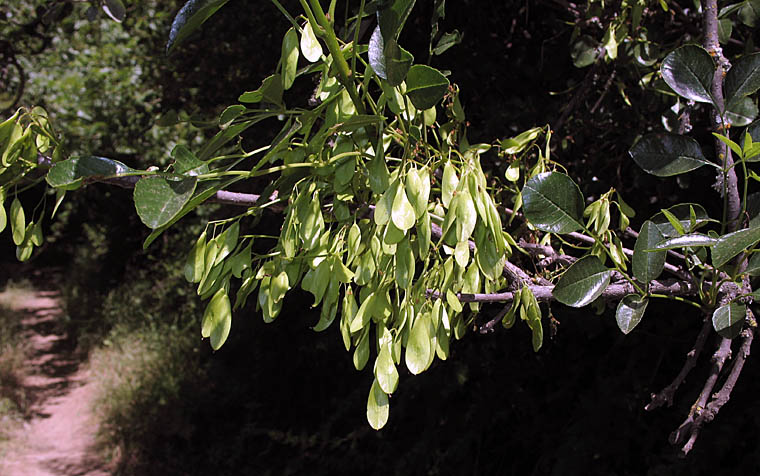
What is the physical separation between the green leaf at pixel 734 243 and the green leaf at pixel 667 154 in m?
0.16

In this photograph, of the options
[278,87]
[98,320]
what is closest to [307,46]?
[278,87]

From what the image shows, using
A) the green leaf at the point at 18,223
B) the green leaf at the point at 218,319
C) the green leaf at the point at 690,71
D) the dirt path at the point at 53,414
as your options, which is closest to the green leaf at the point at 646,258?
the green leaf at the point at 690,71

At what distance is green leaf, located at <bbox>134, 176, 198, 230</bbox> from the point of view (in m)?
0.40

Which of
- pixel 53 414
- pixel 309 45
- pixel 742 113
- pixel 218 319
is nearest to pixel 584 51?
pixel 742 113

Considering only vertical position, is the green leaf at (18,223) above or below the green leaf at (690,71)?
above

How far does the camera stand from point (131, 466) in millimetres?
3086

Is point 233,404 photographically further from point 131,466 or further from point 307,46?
point 307,46

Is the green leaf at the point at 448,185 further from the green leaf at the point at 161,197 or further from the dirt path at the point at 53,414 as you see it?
the dirt path at the point at 53,414

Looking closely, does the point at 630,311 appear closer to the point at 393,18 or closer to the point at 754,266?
the point at 754,266

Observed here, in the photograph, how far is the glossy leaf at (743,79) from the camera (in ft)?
1.94

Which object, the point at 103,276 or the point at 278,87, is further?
the point at 103,276

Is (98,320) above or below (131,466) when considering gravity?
below

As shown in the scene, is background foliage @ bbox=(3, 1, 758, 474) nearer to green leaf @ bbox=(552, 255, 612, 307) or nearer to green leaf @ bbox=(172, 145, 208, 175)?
green leaf @ bbox=(172, 145, 208, 175)

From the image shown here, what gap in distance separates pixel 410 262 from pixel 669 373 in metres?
1.26
